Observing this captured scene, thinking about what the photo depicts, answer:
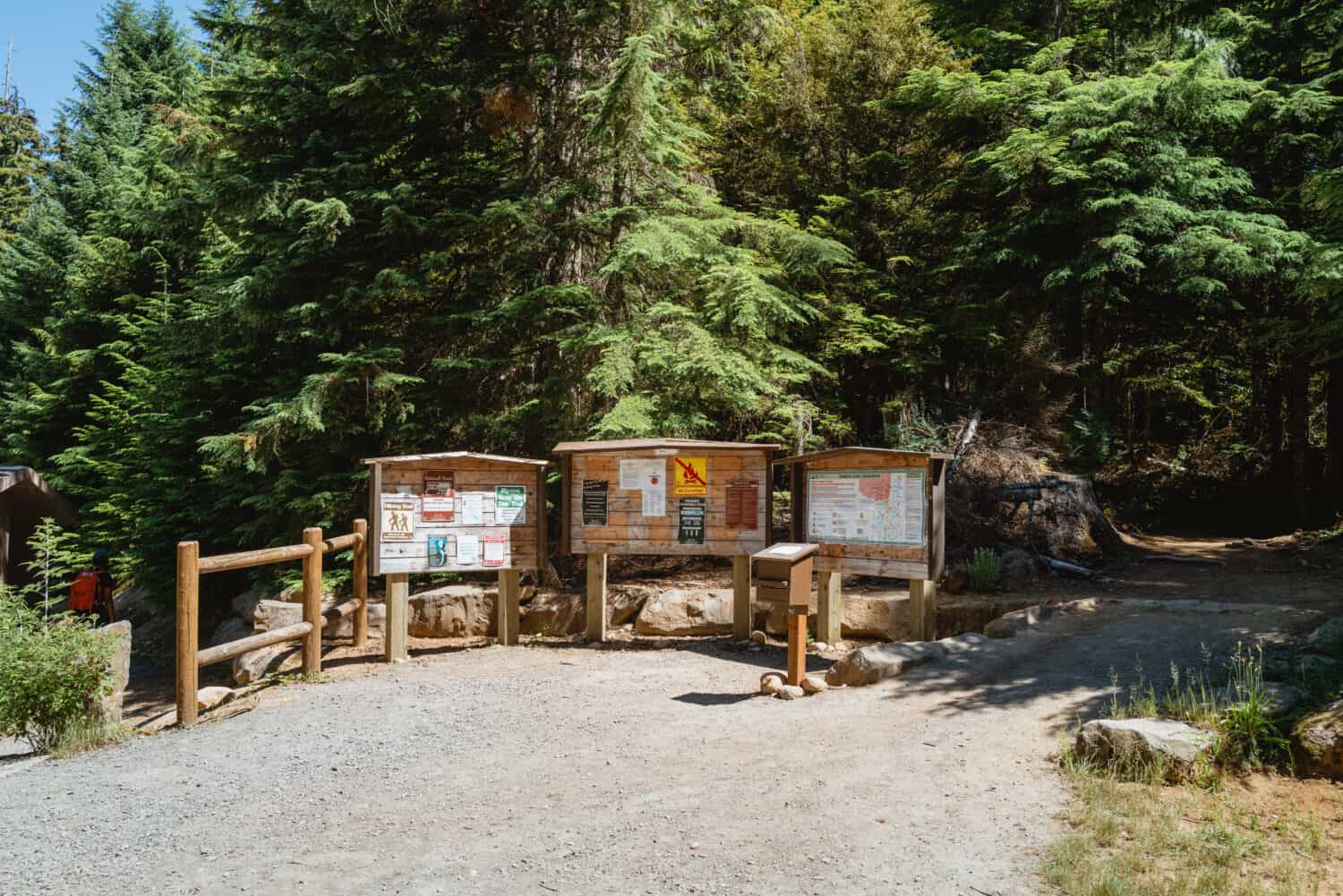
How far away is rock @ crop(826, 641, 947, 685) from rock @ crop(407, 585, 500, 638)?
465 cm

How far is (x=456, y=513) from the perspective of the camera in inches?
367

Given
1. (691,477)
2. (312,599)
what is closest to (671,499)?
(691,477)

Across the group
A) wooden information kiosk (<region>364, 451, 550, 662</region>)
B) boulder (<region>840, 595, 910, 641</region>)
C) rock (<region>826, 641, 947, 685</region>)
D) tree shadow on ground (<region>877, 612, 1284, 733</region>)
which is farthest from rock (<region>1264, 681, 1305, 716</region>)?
wooden information kiosk (<region>364, 451, 550, 662</region>)

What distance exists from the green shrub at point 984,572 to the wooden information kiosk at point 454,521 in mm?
5414

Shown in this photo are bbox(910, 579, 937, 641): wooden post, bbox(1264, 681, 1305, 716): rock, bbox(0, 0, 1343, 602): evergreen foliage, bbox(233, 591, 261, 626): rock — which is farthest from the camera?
bbox(233, 591, 261, 626): rock

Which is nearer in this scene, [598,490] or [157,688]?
[598,490]

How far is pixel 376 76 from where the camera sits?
37.8 ft

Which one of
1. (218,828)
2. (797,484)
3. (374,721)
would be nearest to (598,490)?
(797,484)

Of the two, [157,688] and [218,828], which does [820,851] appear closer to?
[218,828]

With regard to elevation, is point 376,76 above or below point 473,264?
above

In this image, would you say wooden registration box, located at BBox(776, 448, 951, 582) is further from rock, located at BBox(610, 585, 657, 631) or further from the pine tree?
the pine tree

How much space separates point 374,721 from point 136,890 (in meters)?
2.76

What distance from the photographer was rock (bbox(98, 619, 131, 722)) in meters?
7.34

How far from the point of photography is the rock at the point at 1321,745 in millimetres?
4969
